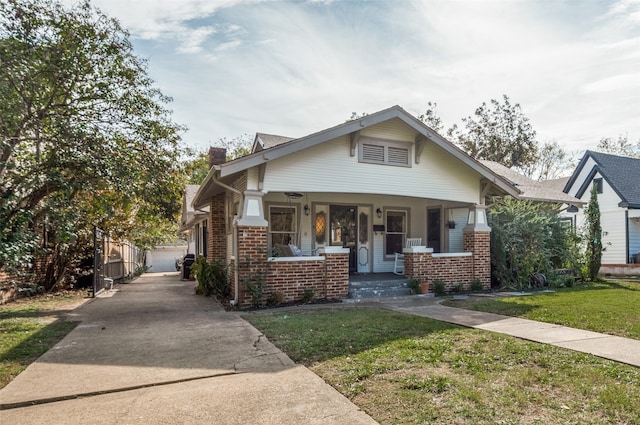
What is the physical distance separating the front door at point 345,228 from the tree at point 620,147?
37.1 metres

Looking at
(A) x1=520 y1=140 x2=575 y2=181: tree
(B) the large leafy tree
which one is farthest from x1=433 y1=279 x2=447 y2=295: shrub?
(A) x1=520 y1=140 x2=575 y2=181: tree

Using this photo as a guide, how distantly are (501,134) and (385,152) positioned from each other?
24932mm

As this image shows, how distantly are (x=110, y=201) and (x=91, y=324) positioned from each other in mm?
3488

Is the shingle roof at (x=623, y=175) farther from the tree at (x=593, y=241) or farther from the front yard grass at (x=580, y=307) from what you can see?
the front yard grass at (x=580, y=307)

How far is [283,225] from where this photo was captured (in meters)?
11.8

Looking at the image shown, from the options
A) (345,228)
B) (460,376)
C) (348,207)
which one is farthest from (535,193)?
(460,376)

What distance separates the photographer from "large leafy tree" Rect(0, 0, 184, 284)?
25.0 feet

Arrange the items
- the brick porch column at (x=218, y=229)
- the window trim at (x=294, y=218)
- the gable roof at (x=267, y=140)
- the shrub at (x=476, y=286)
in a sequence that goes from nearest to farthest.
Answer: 1. the shrub at (x=476, y=286)
2. the window trim at (x=294, y=218)
3. the brick porch column at (x=218, y=229)
4. the gable roof at (x=267, y=140)

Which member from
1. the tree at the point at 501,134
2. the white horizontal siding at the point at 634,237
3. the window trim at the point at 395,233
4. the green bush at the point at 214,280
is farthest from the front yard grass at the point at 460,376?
the tree at the point at 501,134

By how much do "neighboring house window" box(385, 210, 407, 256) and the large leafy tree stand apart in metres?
6.58

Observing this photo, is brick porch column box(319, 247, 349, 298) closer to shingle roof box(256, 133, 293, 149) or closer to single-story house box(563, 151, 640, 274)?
shingle roof box(256, 133, 293, 149)

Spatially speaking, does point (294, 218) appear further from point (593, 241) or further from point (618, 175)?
point (618, 175)

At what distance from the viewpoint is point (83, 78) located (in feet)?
29.5

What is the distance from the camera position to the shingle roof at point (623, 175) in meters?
18.6
